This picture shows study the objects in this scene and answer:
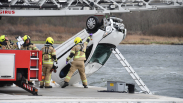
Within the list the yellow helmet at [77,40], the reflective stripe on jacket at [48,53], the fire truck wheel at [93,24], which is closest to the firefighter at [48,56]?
the reflective stripe on jacket at [48,53]

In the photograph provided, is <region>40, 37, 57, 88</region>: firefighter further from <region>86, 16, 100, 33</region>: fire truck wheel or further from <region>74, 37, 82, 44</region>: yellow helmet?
<region>86, 16, 100, 33</region>: fire truck wheel

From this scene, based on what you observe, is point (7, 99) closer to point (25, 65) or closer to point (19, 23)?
point (25, 65)

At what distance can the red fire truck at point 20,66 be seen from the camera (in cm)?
870

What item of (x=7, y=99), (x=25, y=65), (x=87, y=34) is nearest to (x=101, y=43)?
(x=87, y=34)

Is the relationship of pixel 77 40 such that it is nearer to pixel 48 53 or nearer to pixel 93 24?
pixel 93 24

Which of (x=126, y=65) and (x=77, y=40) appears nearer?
(x=77, y=40)

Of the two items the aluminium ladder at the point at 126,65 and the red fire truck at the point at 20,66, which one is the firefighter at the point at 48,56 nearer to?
the red fire truck at the point at 20,66

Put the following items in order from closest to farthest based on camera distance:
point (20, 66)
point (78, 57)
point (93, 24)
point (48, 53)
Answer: point (20, 66) → point (48, 53) → point (78, 57) → point (93, 24)

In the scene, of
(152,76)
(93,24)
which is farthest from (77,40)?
(152,76)

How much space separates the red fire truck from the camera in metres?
8.70

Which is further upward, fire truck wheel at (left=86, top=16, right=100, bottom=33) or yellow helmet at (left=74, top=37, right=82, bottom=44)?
fire truck wheel at (left=86, top=16, right=100, bottom=33)

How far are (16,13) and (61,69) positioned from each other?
107 feet

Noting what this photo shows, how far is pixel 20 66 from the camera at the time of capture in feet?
29.1

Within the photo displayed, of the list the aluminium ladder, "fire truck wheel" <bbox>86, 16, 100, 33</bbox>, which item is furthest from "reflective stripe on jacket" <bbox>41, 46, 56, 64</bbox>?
the aluminium ladder
